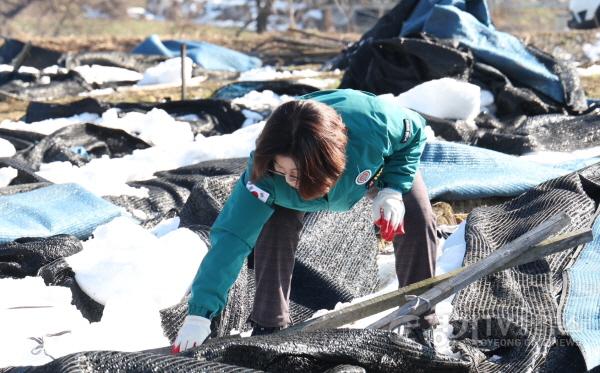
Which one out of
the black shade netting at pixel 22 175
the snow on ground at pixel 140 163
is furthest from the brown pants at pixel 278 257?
the black shade netting at pixel 22 175

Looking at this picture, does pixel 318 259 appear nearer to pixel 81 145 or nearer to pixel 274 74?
pixel 81 145

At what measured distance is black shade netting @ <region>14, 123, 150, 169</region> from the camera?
4961 mm

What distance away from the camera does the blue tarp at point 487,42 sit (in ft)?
20.1

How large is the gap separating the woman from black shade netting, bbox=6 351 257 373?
346 mm

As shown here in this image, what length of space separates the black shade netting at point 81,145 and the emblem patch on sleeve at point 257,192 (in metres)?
2.79

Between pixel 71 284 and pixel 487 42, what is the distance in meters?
4.14

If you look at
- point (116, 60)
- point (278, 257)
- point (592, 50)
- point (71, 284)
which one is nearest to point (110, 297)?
point (71, 284)

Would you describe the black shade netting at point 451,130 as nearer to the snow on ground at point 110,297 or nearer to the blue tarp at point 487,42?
the blue tarp at point 487,42

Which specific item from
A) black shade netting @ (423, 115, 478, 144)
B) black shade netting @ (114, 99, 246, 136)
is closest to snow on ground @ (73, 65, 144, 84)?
black shade netting @ (114, 99, 246, 136)

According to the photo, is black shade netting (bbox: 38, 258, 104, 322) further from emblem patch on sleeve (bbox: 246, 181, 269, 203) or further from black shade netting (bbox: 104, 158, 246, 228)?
emblem patch on sleeve (bbox: 246, 181, 269, 203)

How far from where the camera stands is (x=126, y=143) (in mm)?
5320

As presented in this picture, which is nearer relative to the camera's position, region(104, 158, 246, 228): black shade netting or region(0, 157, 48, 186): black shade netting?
region(104, 158, 246, 228): black shade netting

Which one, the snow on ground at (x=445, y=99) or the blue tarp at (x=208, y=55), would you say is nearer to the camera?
the snow on ground at (x=445, y=99)

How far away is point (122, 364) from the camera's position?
188 centimetres
